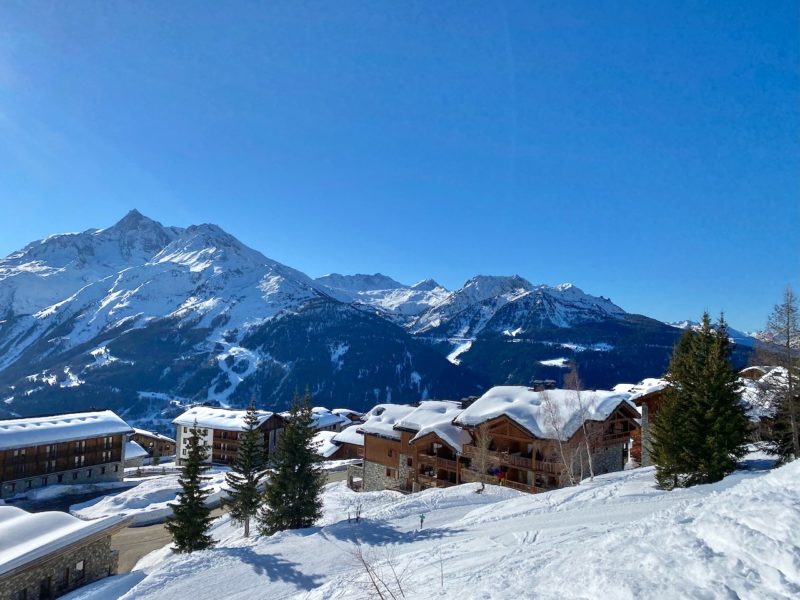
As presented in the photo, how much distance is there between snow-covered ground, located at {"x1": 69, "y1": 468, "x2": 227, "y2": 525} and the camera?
151 ft

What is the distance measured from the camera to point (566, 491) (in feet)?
73.8

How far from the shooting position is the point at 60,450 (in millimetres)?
58938

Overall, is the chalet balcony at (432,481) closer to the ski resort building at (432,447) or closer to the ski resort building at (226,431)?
the ski resort building at (432,447)

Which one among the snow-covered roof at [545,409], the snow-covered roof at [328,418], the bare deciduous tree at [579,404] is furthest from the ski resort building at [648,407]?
the snow-covered roof at [328,418]

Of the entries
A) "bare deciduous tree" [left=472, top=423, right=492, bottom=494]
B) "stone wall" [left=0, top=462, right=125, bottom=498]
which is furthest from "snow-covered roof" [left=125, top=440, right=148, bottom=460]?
"bare deciduous tree" [left=472, top=423, right=492, bottom=494]

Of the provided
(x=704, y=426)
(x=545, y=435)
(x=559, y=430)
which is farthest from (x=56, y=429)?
(x=704, y=426)

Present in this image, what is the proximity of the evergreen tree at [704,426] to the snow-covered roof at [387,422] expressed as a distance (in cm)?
2738

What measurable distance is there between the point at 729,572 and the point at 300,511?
81.6 ft

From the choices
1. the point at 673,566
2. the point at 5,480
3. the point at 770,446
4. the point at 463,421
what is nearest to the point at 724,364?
the point at 770,446

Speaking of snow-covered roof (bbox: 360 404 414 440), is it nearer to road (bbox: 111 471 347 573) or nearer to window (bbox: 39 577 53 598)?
road (bbox: 111 471 347 573)

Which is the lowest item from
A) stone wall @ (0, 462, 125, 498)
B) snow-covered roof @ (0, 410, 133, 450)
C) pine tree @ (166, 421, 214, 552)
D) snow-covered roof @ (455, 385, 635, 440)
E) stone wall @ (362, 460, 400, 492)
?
stone wall @ (0, 462, 125, 498)

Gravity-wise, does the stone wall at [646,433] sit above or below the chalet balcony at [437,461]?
above

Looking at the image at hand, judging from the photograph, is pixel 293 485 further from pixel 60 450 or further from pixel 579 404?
pixel 60 450

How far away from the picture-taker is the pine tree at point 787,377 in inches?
869
